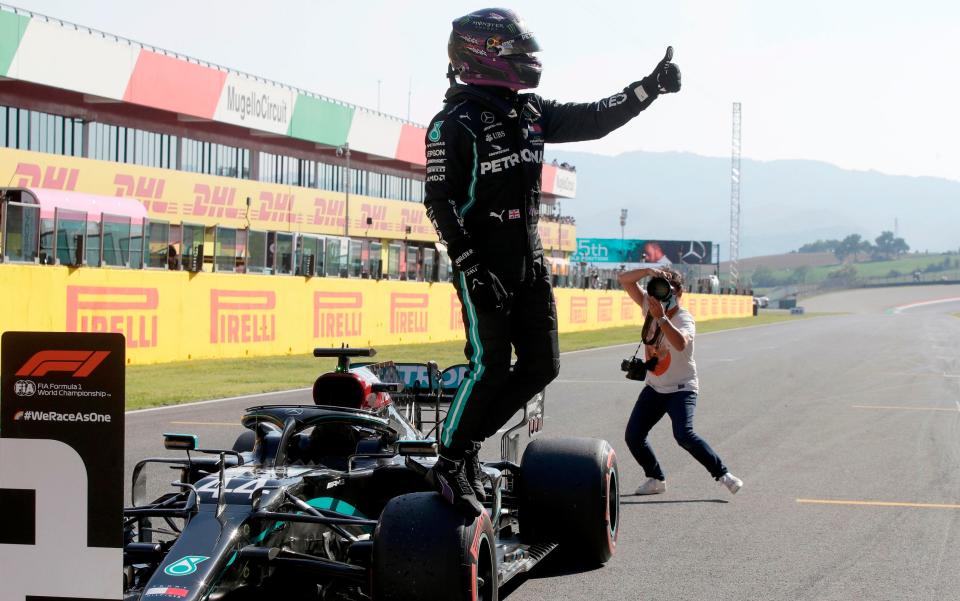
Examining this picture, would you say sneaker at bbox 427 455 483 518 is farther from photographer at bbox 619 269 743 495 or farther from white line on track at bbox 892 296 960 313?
white line on track at bbox 892 296 960 313

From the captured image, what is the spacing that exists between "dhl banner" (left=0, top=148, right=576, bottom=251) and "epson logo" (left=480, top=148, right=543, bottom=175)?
21.4 m

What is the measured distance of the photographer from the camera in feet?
28.3

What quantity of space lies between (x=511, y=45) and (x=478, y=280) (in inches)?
38.7

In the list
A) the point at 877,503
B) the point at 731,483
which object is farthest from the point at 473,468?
the point at 877,503

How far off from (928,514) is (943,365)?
59.3 feet

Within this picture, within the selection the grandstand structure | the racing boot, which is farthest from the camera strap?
the grandstand structure

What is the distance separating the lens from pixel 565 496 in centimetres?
610

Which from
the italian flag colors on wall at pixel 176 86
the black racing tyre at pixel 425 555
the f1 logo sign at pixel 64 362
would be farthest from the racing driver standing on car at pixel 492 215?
the italian flag colors on wall at pixel 176 86

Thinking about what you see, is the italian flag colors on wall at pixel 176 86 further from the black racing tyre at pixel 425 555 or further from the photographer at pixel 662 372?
the black racing tyre at pixel 425 555

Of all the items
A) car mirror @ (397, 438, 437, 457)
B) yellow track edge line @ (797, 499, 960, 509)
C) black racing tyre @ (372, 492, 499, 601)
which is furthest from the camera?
yellow track edge line @ (797, 499, 960, 509)

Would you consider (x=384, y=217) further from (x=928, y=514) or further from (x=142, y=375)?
(x=928, y=514)

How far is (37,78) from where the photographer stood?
115ft

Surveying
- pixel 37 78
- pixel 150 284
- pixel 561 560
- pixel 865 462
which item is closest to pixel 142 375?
pixel 150 284

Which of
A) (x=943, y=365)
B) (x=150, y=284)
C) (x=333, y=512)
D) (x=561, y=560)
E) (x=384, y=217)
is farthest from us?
(x=384, y=217)
